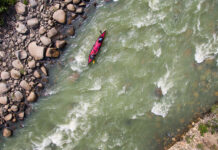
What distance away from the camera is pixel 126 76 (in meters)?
7.74

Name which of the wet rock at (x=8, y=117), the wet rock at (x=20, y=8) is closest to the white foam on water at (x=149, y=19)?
the wet rock at (x=20, y=8)

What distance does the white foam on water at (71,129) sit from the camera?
7.79 meters

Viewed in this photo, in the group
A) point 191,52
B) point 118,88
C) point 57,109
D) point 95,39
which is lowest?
point 57,109

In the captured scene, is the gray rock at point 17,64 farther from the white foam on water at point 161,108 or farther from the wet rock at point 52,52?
the white foam on water at point 161,108

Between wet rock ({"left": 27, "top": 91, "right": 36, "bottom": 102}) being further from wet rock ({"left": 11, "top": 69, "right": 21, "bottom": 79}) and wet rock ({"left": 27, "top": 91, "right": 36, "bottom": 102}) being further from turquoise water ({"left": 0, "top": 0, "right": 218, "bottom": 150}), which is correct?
wet rock ({"left": 11, "top": 69, "right": 21, "bottom": 79})

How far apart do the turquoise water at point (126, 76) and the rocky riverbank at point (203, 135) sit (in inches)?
40.8

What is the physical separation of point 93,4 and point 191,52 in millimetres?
5117

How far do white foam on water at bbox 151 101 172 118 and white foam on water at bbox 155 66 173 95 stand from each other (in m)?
0.65

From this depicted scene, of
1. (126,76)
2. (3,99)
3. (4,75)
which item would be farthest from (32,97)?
(126,76)

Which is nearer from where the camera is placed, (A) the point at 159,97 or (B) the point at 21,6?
(B) the point at 21,6

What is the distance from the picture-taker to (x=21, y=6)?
23.8 ft

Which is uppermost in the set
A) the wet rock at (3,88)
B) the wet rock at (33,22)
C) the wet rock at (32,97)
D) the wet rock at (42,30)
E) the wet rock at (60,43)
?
the wet rock at (33,22)

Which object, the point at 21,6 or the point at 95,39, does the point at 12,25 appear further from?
the point at 95,39

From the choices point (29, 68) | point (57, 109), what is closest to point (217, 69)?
point (57, 109)
